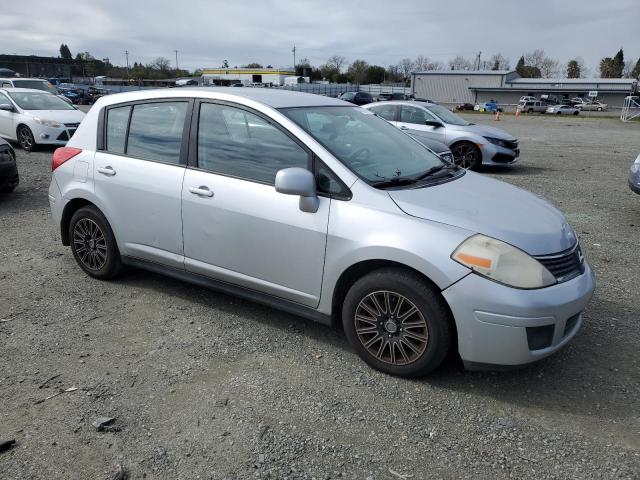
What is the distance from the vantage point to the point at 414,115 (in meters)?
11.8

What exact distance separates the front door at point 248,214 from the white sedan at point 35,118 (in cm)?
1010

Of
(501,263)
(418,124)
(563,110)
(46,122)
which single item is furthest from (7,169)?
(563,110)

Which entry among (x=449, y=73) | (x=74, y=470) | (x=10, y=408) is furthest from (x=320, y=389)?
(x=449, y=73)

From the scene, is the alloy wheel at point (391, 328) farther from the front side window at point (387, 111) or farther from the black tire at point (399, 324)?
the front side window at point (387, 111)

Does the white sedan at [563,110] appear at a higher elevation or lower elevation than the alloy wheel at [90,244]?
higher

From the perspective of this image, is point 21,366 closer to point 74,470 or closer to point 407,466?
point 74,470

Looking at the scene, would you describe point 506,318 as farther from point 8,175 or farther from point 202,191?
point 8,175

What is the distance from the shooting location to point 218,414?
2969 millimetres

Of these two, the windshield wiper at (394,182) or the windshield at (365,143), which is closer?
the windshield wiper at (394,182)

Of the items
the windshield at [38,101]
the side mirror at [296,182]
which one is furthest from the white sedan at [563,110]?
the side mirror at [296,182]

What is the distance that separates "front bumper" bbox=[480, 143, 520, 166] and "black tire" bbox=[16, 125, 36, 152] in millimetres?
10800

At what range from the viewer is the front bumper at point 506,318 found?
9.43 ft

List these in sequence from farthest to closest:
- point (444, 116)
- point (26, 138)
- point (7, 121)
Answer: point (7, 121) < point (26, 138) < point (444, 116)

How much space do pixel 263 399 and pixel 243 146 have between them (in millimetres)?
1839
